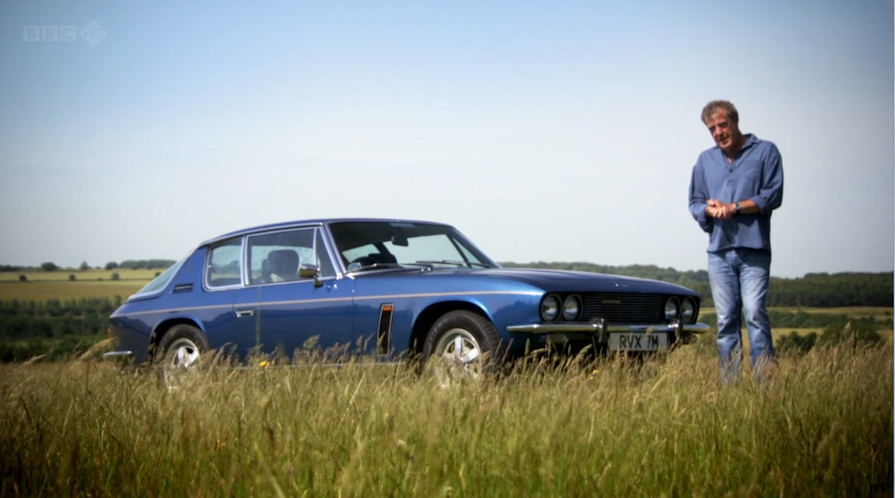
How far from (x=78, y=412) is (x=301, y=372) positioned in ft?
6.92

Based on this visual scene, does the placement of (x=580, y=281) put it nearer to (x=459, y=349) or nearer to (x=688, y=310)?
(x=459, y=349)

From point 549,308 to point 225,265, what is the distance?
10.7 ft

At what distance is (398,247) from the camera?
7.85 m

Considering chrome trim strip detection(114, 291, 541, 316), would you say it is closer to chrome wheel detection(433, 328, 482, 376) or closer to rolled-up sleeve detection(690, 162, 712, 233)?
chrome wheel detection(433, 328, 482, 376)

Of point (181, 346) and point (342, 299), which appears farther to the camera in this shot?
point (181, 346)

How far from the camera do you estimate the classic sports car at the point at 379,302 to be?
663 cm

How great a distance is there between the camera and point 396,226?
26.2ft

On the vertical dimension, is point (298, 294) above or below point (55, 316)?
above

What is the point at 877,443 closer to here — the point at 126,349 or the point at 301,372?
Answer: the point at 301,372

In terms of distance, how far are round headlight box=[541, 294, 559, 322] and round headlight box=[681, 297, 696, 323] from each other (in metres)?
1.51

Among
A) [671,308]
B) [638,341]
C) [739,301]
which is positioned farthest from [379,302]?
[739,301]

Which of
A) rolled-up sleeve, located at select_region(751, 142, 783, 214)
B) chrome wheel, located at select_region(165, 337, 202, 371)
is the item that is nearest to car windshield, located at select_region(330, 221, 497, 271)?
chrome wheel, located at select_region(165, 337, 202, 371)

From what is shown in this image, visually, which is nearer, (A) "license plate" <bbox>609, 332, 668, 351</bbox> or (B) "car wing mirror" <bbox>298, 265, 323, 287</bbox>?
(A) "license plate" <bbox>609, 332, 668, 351</bbox>

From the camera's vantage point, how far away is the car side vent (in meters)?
7.07
